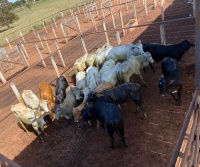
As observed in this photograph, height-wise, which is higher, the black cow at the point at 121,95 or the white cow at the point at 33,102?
the black cow at the point at 121,95

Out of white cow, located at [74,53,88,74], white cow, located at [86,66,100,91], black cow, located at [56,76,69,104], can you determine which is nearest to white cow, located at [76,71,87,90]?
white cow, located at [86,66,100,91]

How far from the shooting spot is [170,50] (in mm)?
7820

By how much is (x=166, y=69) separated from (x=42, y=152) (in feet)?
14.5

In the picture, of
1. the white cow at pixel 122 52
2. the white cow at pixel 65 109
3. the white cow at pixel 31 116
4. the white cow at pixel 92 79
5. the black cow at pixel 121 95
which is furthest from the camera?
the white cow at pixel 122 52

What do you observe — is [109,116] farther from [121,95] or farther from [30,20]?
[30,20]

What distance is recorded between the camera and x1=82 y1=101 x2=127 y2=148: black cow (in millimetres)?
5340

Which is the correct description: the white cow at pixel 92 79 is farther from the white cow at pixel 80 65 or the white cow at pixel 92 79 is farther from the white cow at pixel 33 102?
the white cow at pixel 33 102

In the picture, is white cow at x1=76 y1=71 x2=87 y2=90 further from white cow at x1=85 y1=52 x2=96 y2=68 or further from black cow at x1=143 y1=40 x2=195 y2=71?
black cow at x1=143 y1=40 x2=195 y2=71

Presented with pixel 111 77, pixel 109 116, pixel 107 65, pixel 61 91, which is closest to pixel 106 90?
pixel 111 77

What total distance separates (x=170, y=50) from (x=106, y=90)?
2.91 metres

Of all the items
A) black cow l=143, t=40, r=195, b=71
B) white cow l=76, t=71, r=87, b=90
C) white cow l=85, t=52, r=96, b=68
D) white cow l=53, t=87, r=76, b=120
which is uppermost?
black cow l=143, t=40, r=195, b=71

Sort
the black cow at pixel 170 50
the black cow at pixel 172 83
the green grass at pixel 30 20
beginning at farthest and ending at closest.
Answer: the green grass at pixel 30 20
the black cow at pixel 170 50
the black cow at pixel 172 83

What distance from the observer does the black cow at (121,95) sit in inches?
247

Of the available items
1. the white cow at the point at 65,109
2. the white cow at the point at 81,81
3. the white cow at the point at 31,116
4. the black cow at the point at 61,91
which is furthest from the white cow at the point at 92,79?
the white cow at the point at 31,116
